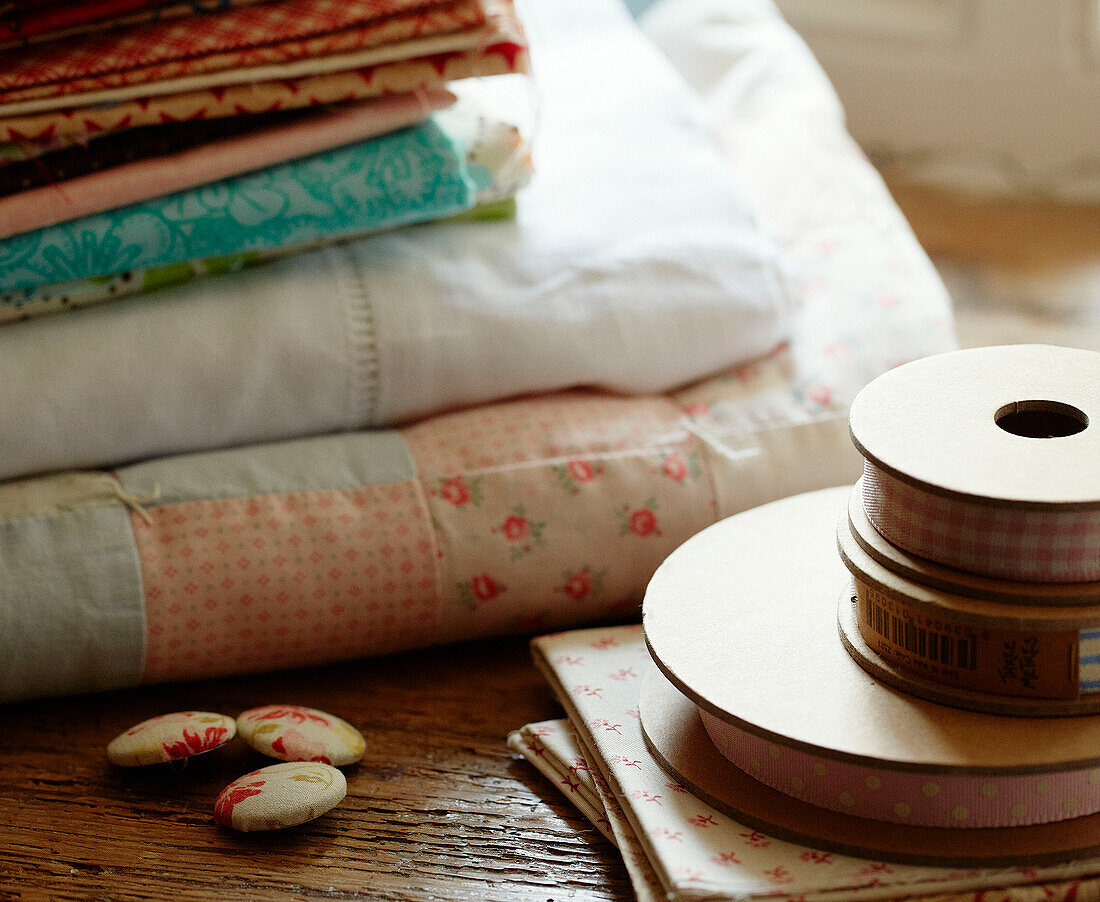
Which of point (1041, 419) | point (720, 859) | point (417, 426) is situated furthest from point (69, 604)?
point (1041, 419)

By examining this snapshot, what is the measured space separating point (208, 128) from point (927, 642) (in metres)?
0.46

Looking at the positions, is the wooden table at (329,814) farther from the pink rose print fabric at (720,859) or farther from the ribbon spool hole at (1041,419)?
the ribbon spool hole at (1041,419)

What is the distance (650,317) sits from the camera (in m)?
0.73

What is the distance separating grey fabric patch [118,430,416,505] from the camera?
66 centimetres

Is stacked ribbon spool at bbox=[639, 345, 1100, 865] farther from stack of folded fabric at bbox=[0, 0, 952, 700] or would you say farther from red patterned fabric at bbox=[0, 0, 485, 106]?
red patterned fabric at bbox=[0, 0, 485, 106]

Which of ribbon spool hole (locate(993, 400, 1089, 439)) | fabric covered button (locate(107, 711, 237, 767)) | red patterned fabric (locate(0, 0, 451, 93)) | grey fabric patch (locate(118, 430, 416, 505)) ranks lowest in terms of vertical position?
fabric covered button (locate(107, 711, 237, 767))

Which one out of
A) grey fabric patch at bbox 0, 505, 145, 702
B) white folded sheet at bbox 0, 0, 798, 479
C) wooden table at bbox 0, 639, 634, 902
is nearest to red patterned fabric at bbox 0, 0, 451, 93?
white folded sheet at bbox 0, 0, 798, 479

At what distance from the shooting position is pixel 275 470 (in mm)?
679

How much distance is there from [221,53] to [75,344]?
17 centimetres

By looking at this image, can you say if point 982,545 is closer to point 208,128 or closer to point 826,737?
point 826,737

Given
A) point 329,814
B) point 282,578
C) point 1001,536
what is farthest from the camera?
point 282,578

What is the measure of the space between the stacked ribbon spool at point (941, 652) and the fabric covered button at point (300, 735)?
151mm

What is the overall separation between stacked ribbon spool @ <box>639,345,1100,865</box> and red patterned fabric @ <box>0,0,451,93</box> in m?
0.34

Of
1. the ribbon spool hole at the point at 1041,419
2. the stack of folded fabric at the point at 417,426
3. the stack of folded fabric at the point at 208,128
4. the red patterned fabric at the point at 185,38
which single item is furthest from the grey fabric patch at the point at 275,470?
the ribbon spool hole at the point at 1041,419
